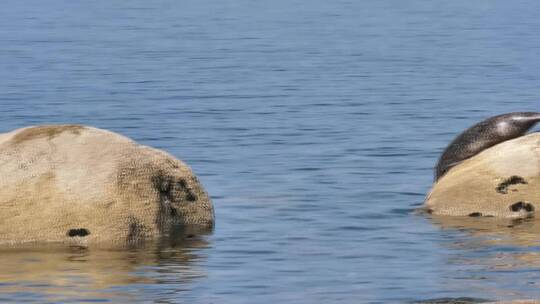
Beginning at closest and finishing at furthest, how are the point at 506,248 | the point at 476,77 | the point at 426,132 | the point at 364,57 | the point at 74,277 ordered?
the point at 74,277
the point at 506,248
the point at 426,132
the point at 476,77
the point at 364,57

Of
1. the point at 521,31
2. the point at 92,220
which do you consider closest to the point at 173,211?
the point at 92,220

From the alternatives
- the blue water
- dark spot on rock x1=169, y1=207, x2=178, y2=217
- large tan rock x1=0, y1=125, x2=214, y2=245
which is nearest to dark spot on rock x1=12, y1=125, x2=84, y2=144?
large tan rock x1=0, y1=125, x2=214, y2=245

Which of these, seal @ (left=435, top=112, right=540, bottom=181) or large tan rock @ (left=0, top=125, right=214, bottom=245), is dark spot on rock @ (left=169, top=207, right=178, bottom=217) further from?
seal @ (left=435, top=112, right=540, bottom=181)

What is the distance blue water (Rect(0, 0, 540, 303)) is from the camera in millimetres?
15961

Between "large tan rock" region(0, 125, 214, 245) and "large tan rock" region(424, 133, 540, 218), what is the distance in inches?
126

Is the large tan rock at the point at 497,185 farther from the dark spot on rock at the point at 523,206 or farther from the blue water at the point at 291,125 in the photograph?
the blue water at the point at 291,125

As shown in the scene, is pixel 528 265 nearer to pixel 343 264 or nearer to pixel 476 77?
pixel 343 264

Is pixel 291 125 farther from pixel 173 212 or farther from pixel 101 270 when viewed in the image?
pixel 101 270

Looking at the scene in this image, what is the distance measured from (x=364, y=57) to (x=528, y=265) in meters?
28.9

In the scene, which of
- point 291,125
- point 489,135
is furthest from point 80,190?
point 291,125

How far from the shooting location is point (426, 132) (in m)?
28.7

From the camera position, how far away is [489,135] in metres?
21.0

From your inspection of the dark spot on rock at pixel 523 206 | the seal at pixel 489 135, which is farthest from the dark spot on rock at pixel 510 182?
the seal at pixel 489 135

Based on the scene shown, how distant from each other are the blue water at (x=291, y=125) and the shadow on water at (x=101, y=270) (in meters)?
0.03
